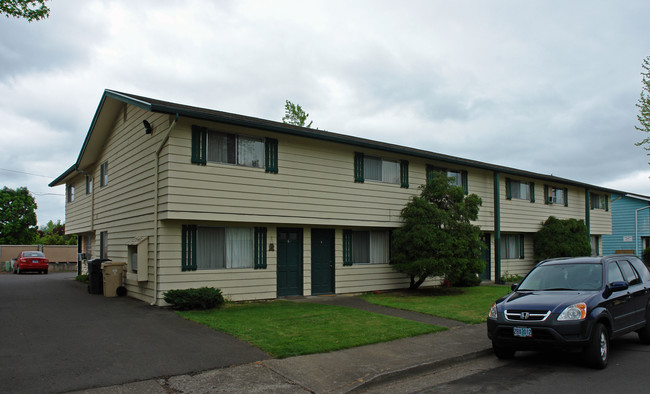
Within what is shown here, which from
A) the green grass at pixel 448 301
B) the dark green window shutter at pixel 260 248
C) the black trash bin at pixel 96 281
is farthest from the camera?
the black trash bin at pixel 96 281

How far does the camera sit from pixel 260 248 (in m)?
14.1

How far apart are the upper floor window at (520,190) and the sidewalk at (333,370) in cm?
1505

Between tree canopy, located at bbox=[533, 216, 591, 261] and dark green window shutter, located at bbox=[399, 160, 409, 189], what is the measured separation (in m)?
9.98

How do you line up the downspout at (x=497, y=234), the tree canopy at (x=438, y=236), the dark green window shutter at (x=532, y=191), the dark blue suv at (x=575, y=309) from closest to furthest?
1. the dark blue suv at (x=575, y=309)
2. the tree canopy at (x=438, y=236)
3. the downspout at (x=497, y=234)
4. the dark green window shutter at (x=532, y=191)

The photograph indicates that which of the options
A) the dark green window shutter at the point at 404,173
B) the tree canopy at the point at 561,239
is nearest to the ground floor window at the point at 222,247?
the dark green window shutter at the point at 404,173

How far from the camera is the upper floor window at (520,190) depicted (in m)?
22.5

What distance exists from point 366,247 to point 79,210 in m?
14.0

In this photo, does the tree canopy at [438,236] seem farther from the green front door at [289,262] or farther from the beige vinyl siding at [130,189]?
the beige vinyl siding at [130,189]

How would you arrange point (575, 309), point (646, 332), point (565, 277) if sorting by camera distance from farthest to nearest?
point (646, 332) → point (565, 277) → point (575, 309)

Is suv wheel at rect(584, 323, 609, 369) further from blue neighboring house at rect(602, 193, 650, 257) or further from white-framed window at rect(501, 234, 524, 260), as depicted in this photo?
blue neighboring house at rect(602, 193, 650, 257)

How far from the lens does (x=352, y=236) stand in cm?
1641

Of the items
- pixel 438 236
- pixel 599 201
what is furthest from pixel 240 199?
pixel 599 201

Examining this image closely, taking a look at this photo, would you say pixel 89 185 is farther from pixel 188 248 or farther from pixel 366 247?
pixel 366 247

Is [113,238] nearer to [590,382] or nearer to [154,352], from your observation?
[154,352]
